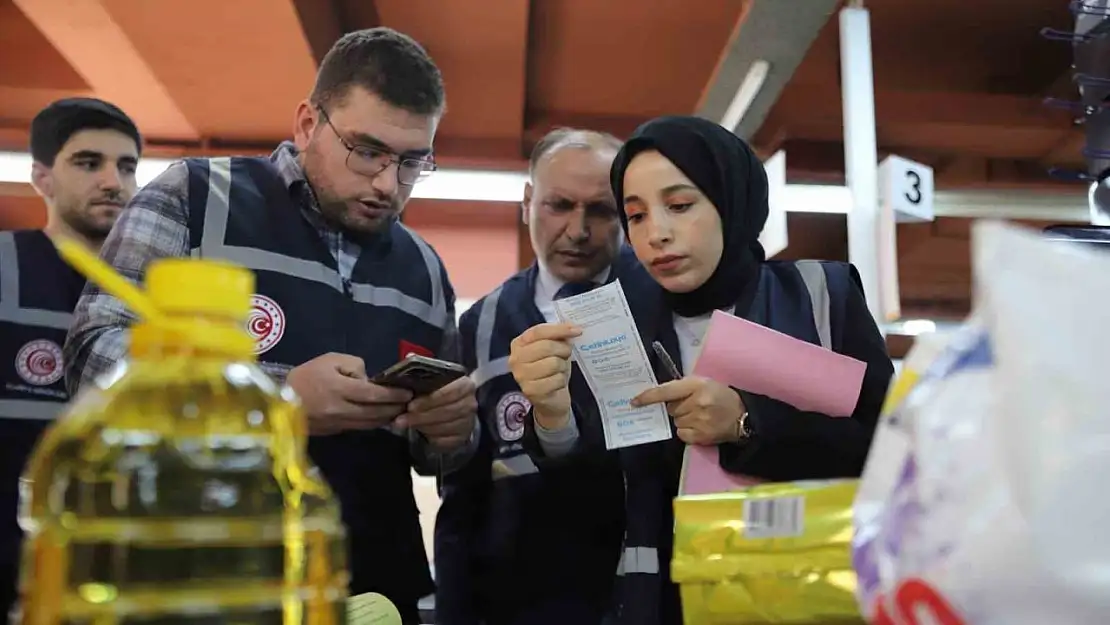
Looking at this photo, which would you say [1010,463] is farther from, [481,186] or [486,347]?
[481,186]

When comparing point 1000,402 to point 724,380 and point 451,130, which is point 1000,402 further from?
point 451,130

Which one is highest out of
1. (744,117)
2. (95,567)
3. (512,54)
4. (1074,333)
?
(512,54)

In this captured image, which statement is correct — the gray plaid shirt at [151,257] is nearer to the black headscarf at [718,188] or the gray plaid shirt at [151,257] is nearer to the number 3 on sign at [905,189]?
the black headscarf at [718,188]

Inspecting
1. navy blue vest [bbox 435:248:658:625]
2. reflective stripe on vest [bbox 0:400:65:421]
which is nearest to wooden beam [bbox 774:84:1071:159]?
navy blue vest [bbox 435:248:658:625]

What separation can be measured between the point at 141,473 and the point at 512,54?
3469mm

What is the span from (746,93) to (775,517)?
3214 mm

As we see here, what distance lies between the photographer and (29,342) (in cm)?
181

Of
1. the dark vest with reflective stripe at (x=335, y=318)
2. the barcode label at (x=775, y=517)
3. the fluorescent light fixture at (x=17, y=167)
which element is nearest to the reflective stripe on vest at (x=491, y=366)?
the dark vest with reflective stripe at (x=335, y=318)

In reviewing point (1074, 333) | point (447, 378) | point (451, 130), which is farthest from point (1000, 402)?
point (451, 130)

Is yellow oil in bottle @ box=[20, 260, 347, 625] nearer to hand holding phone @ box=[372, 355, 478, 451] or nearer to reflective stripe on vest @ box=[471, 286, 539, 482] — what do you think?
hand holding phone @ box=[372, 355, 478, 451]

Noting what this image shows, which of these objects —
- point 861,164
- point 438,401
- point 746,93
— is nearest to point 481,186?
point 746,93

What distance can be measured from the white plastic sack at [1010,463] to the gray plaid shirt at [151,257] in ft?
3.21

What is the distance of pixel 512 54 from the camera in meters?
3.78

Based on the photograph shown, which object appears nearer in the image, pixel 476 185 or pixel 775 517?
pixel 775 517
